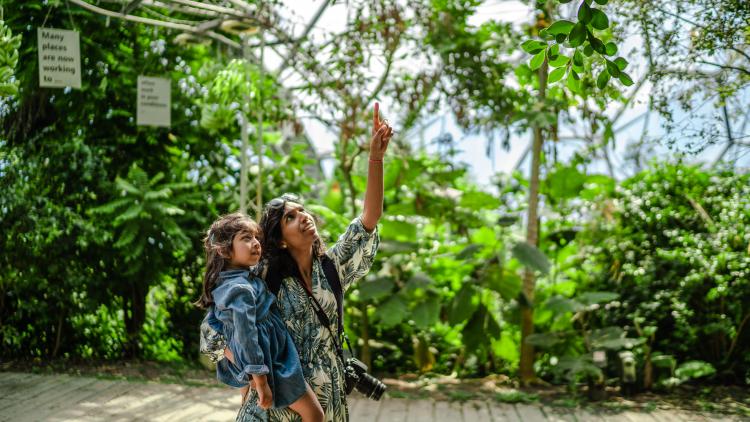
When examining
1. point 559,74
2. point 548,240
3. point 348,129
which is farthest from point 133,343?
point 559,74

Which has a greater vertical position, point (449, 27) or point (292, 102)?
point (449, 27)

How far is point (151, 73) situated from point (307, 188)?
1656mm

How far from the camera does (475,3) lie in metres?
6.63

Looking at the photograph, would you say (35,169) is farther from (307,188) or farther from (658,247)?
(658,247)

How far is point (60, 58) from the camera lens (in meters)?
5.73

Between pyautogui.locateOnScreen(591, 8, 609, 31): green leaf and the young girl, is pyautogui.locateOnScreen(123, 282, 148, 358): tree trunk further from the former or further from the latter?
pyautogui.locateOnScreen(591, 8, 609, 31): green leaf

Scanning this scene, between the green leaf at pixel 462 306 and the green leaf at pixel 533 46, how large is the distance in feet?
12.0

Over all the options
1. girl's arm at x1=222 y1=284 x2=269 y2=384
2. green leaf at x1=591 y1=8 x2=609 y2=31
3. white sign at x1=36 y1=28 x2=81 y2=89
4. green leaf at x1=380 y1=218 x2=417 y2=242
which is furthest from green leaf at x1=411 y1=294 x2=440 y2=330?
green leaf at x1=591 y1=8 x2=609 y2=31

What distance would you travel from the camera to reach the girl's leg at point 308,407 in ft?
8.91

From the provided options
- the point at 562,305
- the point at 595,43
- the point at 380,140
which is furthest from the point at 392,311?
the point at 595,43

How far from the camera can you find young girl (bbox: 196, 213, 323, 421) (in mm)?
2625

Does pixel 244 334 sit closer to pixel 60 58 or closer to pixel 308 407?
pixel 308 407

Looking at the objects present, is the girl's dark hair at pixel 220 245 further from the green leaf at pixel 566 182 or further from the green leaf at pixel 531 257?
the green leaf at pixel 566 182

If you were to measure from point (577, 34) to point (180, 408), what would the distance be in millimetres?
4004
